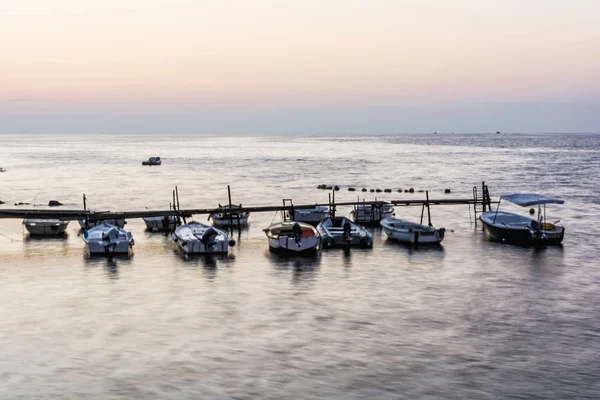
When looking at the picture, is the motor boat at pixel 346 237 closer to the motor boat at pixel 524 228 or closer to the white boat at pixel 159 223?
the motor boat at pixel 524 228

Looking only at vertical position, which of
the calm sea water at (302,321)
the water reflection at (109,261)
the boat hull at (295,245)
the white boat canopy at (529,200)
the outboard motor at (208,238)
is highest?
the white boat canopy at (529,200)

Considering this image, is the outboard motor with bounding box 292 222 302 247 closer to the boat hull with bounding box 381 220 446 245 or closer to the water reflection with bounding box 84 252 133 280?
the boat hull with bounding box 381 220 446 245

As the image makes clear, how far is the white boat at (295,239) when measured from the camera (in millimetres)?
44250

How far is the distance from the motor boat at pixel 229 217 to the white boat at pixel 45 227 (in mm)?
12693

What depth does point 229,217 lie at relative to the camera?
56.3 m

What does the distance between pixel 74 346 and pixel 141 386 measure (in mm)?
5433

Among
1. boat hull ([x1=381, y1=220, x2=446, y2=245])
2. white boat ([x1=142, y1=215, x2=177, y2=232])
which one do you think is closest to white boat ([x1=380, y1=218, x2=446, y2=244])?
boat hull ([x1=381, y1=220, x2=446, y2=245])

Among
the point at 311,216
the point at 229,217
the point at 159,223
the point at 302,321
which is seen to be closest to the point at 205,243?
the point at 229,217

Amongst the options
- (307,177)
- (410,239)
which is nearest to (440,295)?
(410,239)

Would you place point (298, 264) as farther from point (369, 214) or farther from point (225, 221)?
point (369, 214)

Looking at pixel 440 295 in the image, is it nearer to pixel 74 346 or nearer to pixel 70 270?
pixel 74 346

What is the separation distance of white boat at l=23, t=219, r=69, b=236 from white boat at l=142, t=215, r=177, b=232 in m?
6.86

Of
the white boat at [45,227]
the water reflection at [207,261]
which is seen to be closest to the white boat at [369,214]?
the water reflection at [207,261]

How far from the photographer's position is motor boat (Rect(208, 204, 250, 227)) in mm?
54669
